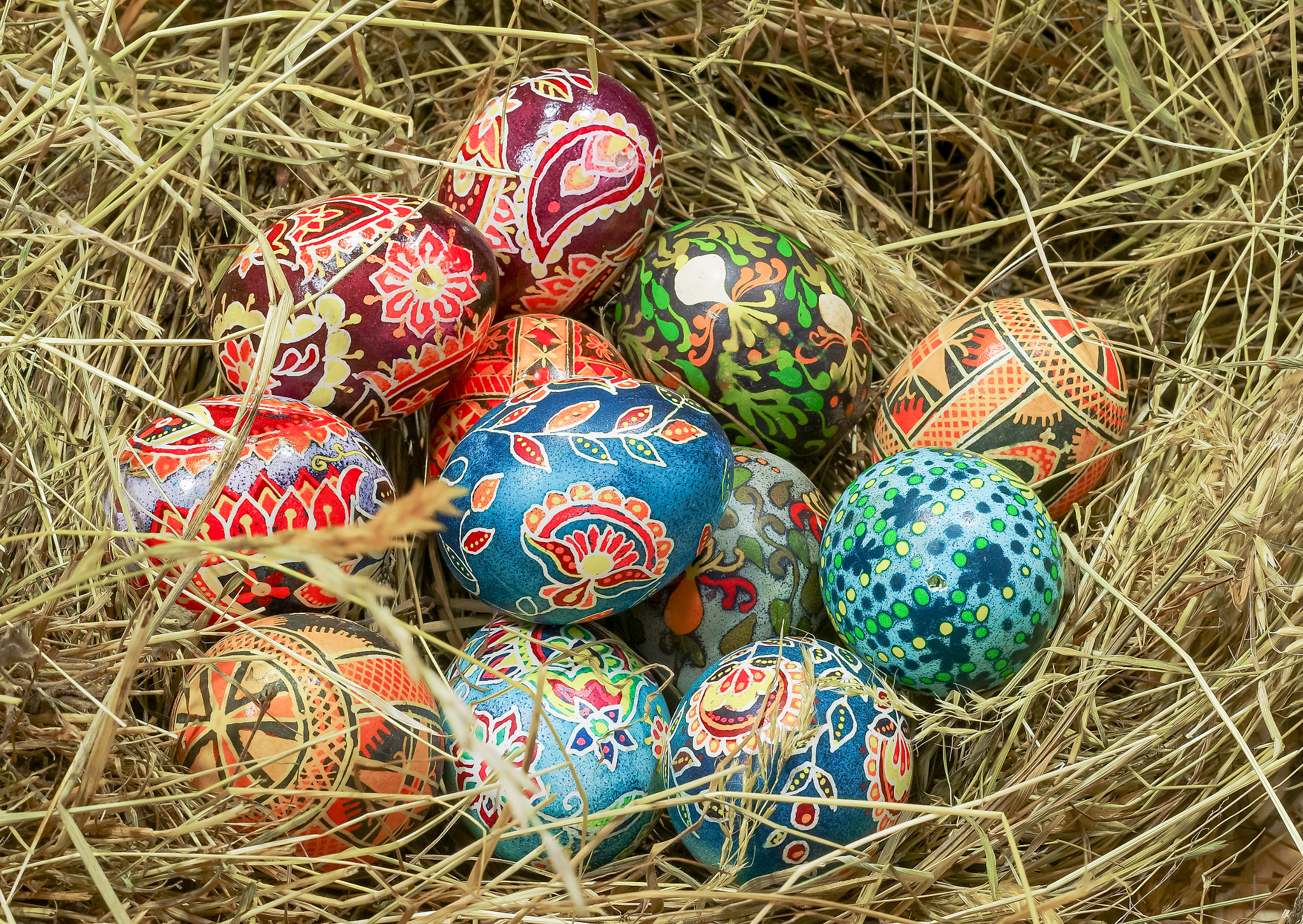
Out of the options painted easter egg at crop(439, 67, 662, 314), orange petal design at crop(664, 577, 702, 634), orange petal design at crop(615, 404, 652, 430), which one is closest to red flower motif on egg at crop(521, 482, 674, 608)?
orange petal design at crop(615, 404, 652, 430)

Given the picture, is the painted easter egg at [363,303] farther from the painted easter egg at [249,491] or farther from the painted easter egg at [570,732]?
the painted easter egg at [570,732]

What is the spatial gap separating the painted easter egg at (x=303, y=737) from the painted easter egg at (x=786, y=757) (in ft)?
1.28

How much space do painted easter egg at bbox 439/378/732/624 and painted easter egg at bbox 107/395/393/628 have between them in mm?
164

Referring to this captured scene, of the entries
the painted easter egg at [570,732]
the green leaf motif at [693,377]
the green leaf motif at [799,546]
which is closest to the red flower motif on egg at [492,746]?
the painted easter egg at [570,732]

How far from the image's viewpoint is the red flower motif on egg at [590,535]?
1546 mm

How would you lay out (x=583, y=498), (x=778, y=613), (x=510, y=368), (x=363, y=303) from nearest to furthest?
(x=583, y=498) < (x=363, y=303) < (x=778, y=613) < (x=510, y=368)

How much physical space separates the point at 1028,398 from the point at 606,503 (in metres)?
0.75

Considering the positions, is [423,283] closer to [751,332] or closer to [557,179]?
[557,179]

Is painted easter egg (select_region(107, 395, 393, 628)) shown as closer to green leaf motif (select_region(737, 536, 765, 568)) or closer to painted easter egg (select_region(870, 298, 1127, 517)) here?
green leaf motif (select_region(737, 536, 765, 568))

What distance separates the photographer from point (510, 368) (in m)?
1.88

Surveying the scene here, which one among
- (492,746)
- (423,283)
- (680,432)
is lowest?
(492,746)

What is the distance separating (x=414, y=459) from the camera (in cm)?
202

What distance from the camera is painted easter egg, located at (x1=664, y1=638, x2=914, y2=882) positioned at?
4.79ft

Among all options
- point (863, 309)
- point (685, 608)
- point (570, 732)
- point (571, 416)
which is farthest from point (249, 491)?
point (863, 309)
